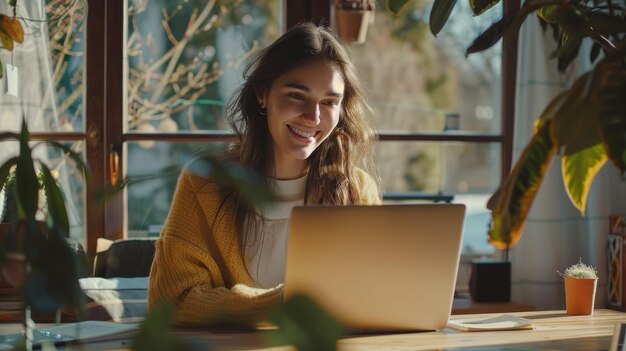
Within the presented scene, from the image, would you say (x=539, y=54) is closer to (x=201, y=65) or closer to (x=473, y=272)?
(x=473, y=272)

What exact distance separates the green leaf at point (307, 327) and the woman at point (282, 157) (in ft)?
5.26

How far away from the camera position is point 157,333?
0.37 metres

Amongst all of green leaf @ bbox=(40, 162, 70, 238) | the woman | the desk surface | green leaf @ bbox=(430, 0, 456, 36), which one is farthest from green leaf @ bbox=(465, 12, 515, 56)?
the woman

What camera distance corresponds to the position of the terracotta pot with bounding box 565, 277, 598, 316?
201cm

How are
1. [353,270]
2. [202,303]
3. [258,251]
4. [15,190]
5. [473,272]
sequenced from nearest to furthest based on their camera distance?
[15,190] < [353,270] < [202,303] < [258,251] < [473,272]

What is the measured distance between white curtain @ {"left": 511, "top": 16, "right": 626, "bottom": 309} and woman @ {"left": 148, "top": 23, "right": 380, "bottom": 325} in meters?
1.80

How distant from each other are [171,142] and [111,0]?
27.5 inches

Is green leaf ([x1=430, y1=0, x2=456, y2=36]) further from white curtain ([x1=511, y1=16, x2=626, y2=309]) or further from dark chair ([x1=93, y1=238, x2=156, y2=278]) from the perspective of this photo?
white curtain ([x1=511, y1=16, x2=626, y2=309])

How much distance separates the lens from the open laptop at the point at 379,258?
1.49 metres

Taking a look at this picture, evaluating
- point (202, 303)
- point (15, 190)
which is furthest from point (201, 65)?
point (15, 190)

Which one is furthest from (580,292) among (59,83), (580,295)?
(59,83)

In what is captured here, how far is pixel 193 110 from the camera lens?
13.7 feet

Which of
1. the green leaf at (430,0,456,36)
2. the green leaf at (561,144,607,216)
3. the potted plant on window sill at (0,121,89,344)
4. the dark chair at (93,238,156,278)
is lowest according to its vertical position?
the dark chair at (93,238,156,278)

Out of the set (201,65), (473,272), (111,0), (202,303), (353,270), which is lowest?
(473,272)
